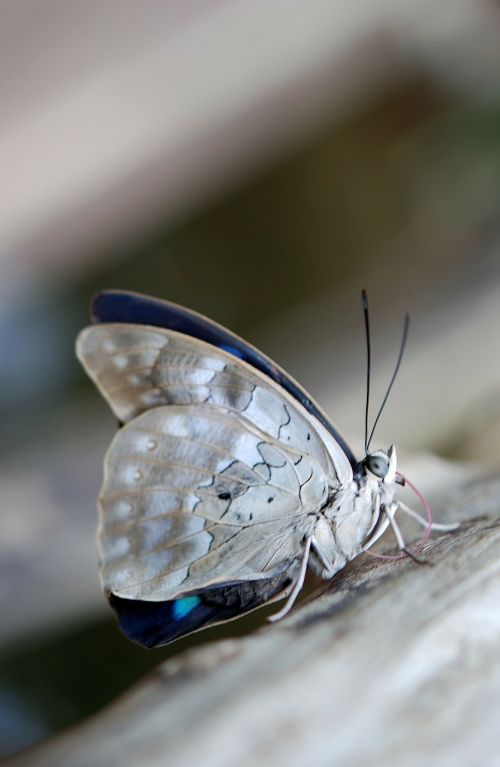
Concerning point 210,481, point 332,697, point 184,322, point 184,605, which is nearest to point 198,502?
point 210,481

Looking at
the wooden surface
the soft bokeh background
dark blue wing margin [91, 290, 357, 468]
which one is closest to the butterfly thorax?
dark blue wing margin [91, 290, 357, 468]

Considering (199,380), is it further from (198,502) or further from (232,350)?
(198,502)

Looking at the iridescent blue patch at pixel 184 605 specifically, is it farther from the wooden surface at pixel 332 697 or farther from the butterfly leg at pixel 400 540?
the wooden surface at pixel 332 697

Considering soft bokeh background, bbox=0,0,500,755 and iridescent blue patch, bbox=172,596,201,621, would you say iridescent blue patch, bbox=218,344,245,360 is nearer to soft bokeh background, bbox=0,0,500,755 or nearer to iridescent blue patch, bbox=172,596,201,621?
iridescent blue patch, bbox=172,596,201,621

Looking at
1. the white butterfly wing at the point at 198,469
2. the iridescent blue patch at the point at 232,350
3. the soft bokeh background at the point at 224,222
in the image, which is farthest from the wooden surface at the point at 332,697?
the soft bokeh background at the point at 224,222

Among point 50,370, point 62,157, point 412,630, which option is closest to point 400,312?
point 62,157
